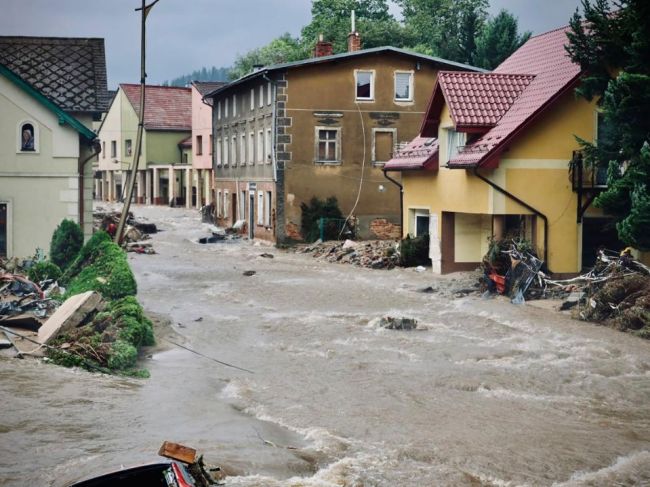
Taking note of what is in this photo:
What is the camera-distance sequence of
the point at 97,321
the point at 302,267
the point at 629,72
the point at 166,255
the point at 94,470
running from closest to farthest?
the point at 94,470 → the point at 97,321 → the point at 629,72 → the point at 302,267 → the point at 166,255

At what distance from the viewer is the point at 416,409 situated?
47.2 feet

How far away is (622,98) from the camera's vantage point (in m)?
22.0

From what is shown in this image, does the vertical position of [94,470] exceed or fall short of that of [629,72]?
it falls short

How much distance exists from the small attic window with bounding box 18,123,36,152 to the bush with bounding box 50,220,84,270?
2233 millimetres

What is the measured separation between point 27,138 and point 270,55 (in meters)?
58.8

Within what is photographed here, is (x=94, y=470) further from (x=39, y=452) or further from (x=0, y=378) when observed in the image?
(x=0, y=378)

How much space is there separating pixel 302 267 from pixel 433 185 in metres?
6.18

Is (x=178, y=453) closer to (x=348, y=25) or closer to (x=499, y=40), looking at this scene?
(x=499, y=40)

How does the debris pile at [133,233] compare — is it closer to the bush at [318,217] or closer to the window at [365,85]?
the bush at [318,217]

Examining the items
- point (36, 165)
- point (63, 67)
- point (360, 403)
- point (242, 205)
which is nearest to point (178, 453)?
point (360, 403)

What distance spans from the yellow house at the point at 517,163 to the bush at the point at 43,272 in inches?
424

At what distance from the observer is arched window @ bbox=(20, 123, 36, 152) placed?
26969 millimetres

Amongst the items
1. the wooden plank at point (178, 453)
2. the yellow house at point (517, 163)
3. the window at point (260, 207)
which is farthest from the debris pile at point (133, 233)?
the wooden plank at point (178, 453)

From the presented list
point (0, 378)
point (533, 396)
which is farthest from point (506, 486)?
point (0, 378)
